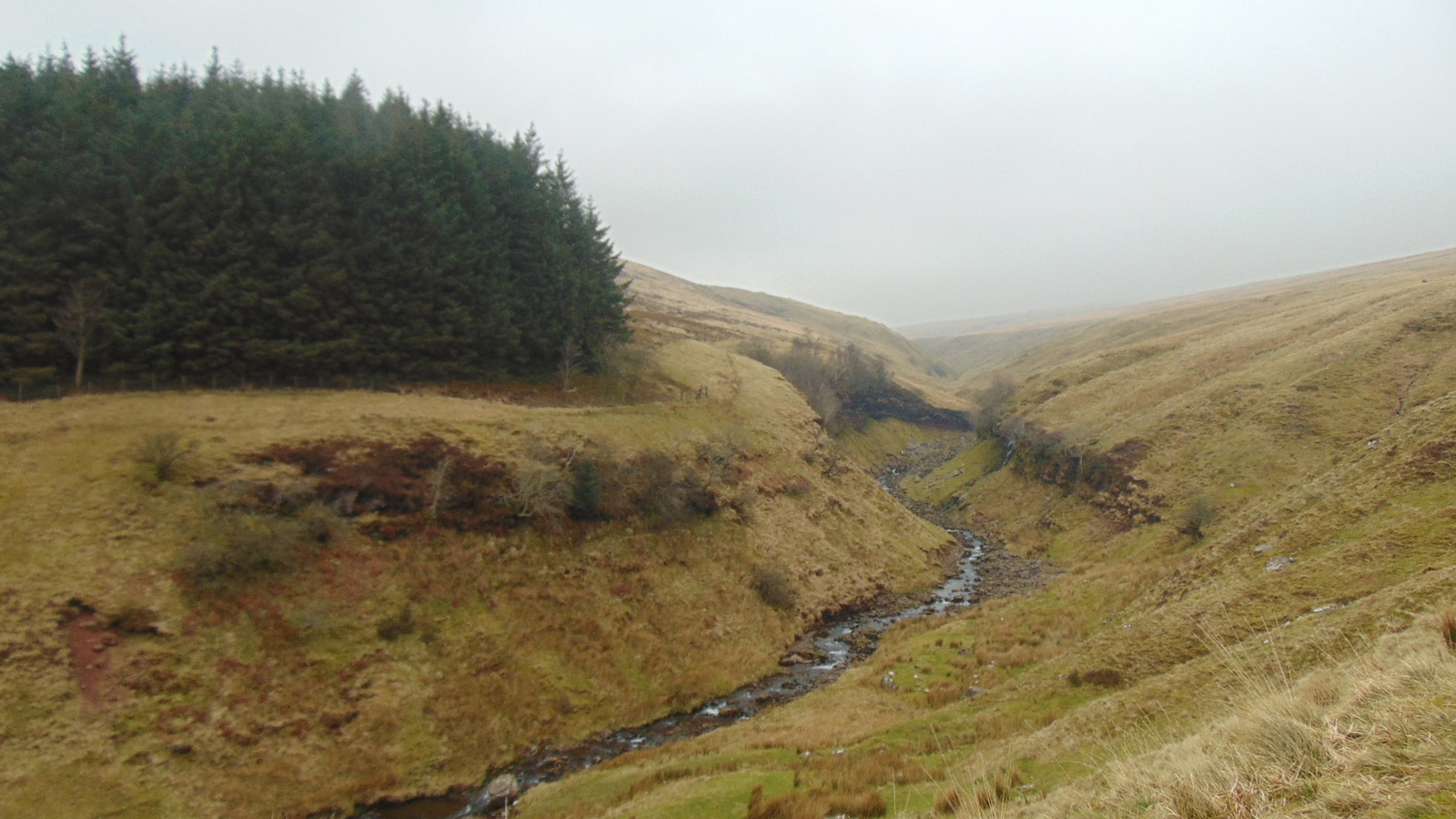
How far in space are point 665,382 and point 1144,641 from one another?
1754 inches

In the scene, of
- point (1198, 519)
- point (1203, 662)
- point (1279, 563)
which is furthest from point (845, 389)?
point (1203, 662)

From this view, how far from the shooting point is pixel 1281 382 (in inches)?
2211

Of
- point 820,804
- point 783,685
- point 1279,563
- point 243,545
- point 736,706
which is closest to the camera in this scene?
point 820,804

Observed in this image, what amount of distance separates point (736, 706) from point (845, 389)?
85061mm

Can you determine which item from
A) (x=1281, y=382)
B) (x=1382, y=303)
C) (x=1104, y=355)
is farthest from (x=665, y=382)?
(x=1382, y=303)

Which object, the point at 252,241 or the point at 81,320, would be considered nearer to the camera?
the point at 81,320

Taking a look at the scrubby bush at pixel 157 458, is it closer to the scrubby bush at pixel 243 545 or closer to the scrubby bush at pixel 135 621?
the scrubby bush at pixel 243 545

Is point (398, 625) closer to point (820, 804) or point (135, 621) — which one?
point (135, 621)

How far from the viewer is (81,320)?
2977cm

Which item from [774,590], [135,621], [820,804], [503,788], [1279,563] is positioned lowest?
[503,788]

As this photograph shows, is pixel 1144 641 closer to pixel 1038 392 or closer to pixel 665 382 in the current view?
pixel 665 382

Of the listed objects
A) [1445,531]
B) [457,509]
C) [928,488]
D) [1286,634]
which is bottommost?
[928,488]

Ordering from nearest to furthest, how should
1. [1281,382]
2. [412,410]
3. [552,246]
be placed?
[412,410], [552,246], [1281,382]

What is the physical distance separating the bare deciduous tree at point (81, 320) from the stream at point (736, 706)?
29.7 m
